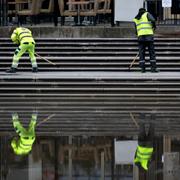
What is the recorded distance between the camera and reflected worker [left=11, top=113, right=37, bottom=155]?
31.2 feet

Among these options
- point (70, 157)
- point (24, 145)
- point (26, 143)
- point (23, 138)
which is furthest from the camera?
point (23, 138)

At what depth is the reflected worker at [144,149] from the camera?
8.71 metres

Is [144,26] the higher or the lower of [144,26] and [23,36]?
the higher

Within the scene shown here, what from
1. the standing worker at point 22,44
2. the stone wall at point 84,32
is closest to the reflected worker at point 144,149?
the standing worker at point 22,44

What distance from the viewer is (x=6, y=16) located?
910 inches

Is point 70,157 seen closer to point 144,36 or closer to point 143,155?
point 143,155

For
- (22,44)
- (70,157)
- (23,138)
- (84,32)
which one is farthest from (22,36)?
(70,157)

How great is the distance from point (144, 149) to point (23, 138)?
1.95 metres

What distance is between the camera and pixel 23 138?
1042 cm

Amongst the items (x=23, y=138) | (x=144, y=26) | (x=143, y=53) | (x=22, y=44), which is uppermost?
(x=144, y=26)

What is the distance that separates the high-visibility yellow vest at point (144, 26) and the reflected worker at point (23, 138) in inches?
260

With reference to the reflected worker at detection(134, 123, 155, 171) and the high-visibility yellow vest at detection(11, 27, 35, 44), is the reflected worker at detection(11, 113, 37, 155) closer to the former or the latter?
the reflected worker at detection(134, 123, 155, 171)

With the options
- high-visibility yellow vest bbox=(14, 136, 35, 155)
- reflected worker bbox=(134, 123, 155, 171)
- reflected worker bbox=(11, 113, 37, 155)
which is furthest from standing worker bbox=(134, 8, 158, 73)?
high-visibility yellow vest bbox=(14, 136, 35, 155)

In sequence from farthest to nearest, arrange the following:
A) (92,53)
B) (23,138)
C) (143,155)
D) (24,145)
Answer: (92,53) < (23,138) < (24,145) < (143,155)
